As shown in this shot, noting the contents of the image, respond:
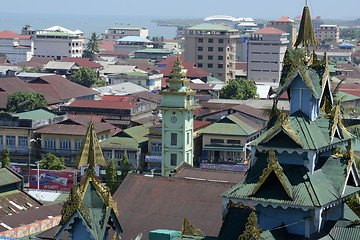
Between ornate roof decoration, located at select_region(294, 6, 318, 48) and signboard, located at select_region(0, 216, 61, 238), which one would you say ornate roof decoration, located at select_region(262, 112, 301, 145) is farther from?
signboard, located at select_region(0, 216, 61, 238)

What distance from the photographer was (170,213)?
32.6 meters

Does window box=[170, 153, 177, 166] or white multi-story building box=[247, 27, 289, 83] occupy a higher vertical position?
white multi-story building box=[247, 27, 289, 83]

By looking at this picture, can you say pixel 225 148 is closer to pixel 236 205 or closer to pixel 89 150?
pixel 236 205

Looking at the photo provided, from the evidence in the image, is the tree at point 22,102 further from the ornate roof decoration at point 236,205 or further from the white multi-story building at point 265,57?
the ornate roof decoration at point 236,205

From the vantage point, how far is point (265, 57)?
5965 inches

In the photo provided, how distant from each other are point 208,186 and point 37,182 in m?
34.5

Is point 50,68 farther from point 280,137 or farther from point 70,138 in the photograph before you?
point 280,137

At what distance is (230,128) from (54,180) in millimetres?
19273

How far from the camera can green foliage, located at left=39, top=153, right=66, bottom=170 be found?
229 ft

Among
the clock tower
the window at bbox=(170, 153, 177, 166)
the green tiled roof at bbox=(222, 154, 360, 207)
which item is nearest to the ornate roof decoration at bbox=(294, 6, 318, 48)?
the green tiled roof at bbox=(222, 154, 360, 207)

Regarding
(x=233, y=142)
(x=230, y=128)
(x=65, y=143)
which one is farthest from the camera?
(x=65, y=143)

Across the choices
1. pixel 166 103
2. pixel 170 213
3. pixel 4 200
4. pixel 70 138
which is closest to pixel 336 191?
pixel 170 213

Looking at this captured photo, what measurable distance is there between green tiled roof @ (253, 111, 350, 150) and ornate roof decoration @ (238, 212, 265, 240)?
2.53 metres

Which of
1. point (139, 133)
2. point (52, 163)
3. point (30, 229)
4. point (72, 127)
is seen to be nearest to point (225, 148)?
point (139, 133)
